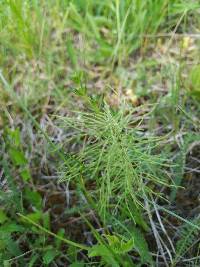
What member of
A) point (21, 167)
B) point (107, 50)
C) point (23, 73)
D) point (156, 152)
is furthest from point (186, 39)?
point (21, 167)

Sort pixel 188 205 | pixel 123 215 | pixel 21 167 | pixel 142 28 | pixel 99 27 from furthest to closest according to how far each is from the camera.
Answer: pixel 99 27, pixel 142 28, pixel 21 167, pixel 188 205, pixel 123 215

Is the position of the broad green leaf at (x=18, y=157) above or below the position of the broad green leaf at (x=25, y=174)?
above

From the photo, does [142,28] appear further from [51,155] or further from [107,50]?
[51,155]

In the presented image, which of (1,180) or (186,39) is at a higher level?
(186,39)

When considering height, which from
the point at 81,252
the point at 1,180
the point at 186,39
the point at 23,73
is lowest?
the point at 81,252

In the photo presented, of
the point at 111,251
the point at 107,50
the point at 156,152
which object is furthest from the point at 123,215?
the point at 107,50

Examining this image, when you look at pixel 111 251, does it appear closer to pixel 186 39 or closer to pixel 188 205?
pixel 188 205

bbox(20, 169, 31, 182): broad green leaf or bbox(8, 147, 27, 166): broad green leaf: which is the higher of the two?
bbox(8, 147, 27, 166): broad green leaf

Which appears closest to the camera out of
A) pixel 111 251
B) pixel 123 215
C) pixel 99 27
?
pixel 111 251

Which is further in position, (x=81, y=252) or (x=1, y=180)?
(x=1, y=180)
